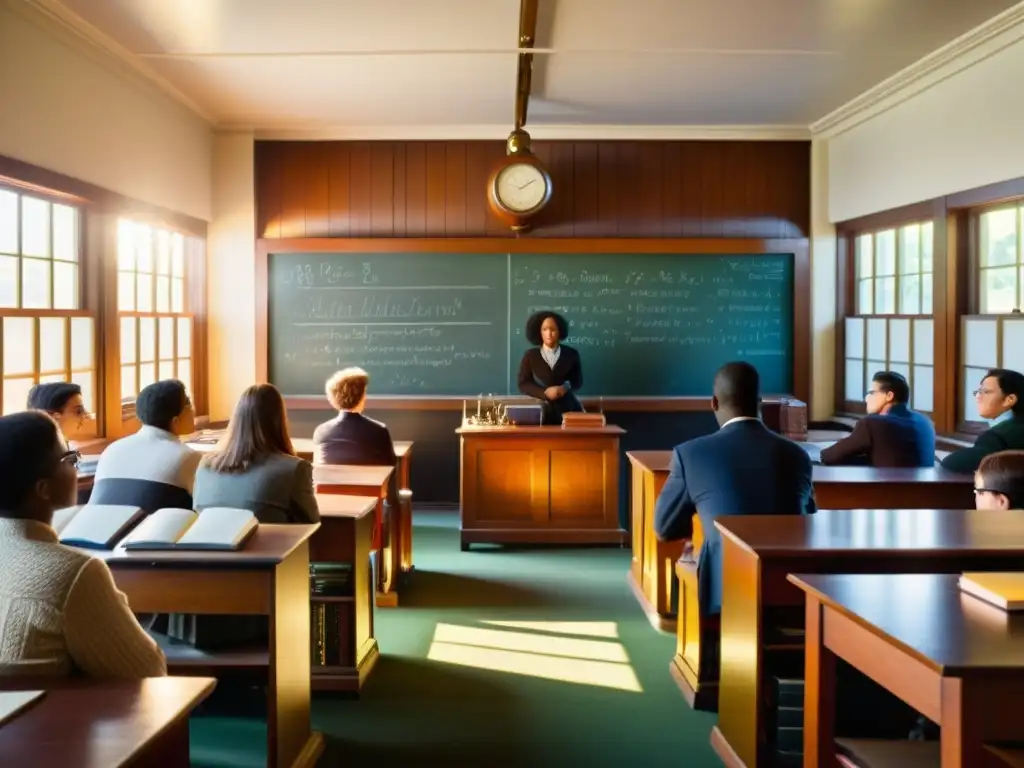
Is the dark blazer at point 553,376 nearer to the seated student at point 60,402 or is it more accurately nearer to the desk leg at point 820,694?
the seated student at point 60,402

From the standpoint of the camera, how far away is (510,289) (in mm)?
7375

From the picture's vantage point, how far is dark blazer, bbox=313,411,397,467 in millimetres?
4848

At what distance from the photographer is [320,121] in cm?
718

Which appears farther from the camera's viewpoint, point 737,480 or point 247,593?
point 737,480

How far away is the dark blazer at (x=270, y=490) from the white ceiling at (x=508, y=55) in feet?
7.81

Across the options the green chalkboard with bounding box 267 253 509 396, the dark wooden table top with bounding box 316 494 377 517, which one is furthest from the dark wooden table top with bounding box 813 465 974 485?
the green chalkboard with bounding box 267 253 509 396

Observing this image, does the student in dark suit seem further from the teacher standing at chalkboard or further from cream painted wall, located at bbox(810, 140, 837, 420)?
cream painted wall, located at bbox(810, 140, 837, 420)

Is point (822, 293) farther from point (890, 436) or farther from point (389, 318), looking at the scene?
point (389, 318)

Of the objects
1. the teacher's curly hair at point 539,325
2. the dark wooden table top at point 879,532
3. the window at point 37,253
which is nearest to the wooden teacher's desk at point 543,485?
the teacher's curly hair at point 539,325

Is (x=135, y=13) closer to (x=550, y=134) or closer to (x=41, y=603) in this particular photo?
(x=550, y=134)

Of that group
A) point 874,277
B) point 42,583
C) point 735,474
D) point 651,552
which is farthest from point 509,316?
point 42,583

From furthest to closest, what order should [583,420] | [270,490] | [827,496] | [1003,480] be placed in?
[583,420] < [827,496] < [270,490] < [1003,480]

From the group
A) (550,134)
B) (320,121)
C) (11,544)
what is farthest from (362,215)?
(11,544)

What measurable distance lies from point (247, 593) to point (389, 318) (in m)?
4.78
